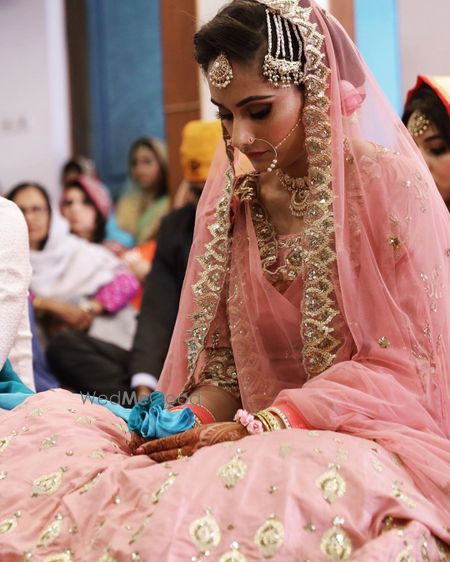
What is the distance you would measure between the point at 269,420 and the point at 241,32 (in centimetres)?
86

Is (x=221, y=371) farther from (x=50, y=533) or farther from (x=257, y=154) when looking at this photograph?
(x=50, y=533)

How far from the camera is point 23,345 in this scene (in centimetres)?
305

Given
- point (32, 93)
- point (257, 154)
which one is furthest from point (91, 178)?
point (257, 154)

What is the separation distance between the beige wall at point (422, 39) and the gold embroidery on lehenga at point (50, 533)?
130 inches

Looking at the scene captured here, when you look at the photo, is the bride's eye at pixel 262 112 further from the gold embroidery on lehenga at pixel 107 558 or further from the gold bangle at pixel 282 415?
the gold embroidery on lehenga at pixel 107 558

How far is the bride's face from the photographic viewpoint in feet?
7.49

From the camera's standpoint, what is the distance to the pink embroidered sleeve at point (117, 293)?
498 cm

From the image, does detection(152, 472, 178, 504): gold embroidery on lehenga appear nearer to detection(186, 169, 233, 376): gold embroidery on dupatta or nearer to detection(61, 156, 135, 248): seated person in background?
detection(186, 169, 233, 376): gold embroidery on dupatta

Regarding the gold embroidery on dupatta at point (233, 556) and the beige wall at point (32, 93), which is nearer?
the gold embroidery on dupatta at point (233, 556)

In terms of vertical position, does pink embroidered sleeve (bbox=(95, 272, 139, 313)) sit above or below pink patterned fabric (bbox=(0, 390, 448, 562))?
below

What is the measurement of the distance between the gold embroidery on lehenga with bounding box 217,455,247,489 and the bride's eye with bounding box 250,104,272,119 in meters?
0.80

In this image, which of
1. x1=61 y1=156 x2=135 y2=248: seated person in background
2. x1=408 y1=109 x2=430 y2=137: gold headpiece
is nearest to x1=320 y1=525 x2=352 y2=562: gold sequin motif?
x1=408 y1=109 x2=430 y2=137: gold headpiece

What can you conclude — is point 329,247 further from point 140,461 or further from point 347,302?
point 140,461

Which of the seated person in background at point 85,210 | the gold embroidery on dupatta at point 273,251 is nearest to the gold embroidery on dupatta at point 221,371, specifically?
the gold embroidery on dupatta at point 273,251
